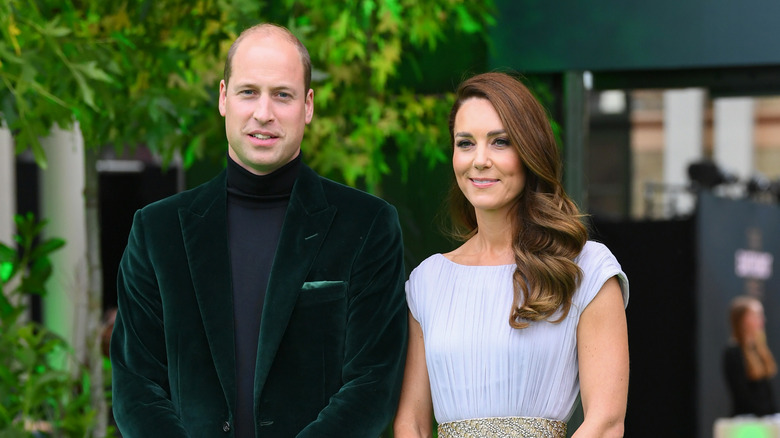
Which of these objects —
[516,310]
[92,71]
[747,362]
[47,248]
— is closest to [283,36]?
[516,310]

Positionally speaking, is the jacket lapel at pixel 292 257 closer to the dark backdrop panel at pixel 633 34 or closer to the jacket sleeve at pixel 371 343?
the jacket sleeve at pixel 371 343

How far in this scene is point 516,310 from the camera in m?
2.32

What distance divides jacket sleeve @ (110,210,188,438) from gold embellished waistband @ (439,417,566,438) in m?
0.65

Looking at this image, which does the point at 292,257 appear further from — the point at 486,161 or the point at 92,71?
the point at 92,71

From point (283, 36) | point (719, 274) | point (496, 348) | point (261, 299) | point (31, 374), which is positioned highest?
point (283, 36)

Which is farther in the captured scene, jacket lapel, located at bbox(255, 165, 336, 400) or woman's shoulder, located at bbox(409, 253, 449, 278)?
woman's shoulder, located at bbox(409, 253, 449, 278)

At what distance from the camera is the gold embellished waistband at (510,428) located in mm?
2340

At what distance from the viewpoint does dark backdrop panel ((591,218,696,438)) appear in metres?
6.47

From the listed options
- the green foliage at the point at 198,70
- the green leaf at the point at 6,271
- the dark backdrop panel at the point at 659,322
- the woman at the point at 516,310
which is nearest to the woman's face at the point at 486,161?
the woman at the point at 516,310

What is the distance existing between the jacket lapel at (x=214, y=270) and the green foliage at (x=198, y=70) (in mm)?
1116

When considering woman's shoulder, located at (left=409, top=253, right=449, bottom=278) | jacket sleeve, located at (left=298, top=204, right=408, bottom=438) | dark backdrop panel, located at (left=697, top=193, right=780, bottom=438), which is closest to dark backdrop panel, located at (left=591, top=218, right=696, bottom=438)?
dark backdrop panel, located at (left=697, top=193, right=780, bottom=438)

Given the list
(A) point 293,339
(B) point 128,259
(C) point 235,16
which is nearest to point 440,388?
(A) point 293,339

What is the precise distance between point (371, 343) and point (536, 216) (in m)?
0.48

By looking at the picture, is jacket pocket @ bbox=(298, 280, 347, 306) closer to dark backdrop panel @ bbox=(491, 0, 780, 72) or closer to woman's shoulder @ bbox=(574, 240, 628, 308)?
woman's shoulder @ bbox=(574, 240, 628, 308)
